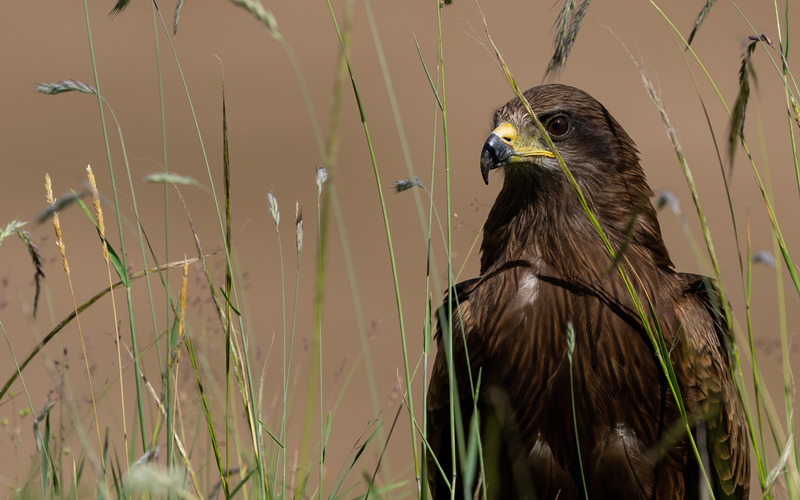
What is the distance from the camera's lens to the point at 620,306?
9.14ft

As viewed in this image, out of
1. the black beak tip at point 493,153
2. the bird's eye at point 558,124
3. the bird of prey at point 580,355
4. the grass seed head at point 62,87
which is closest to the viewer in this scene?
the grass seed head at point 62,87

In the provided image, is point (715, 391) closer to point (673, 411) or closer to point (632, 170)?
point (673, 411)

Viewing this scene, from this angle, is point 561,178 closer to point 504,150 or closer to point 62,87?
point 504,150

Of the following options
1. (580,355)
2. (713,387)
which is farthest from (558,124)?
(713,387)

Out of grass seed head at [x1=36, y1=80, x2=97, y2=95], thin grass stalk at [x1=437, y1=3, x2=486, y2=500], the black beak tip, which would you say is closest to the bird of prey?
the black beak tip

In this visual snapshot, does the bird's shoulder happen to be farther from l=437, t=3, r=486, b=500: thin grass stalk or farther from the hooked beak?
l=437, t=3, r=486, b=500: thin grass stalk

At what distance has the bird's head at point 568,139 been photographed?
122 inches

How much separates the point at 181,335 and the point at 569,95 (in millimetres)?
1915

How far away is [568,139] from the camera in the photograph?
3242mm

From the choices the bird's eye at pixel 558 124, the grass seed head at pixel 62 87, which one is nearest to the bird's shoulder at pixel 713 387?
the bird's eye at pixel 558 124

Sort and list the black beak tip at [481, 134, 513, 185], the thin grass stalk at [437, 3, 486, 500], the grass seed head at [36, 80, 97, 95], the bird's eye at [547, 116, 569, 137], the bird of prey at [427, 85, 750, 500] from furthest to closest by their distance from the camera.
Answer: the bird's eye at [547, 116, 569, 137] < the black beak tip at [481, 134, 513, 185] < the bird of prey at [427, 85, 750, 500] < the grass seed head at [36, 80, 97, 95] < the thin grass stalk at [437, 3, 486, 500]

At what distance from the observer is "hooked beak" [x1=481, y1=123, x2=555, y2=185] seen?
3000mm

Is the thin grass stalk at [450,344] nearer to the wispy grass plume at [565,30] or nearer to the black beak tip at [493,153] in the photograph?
the wispy grass plume at [565,30]

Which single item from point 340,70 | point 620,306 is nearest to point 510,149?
point 620,306
